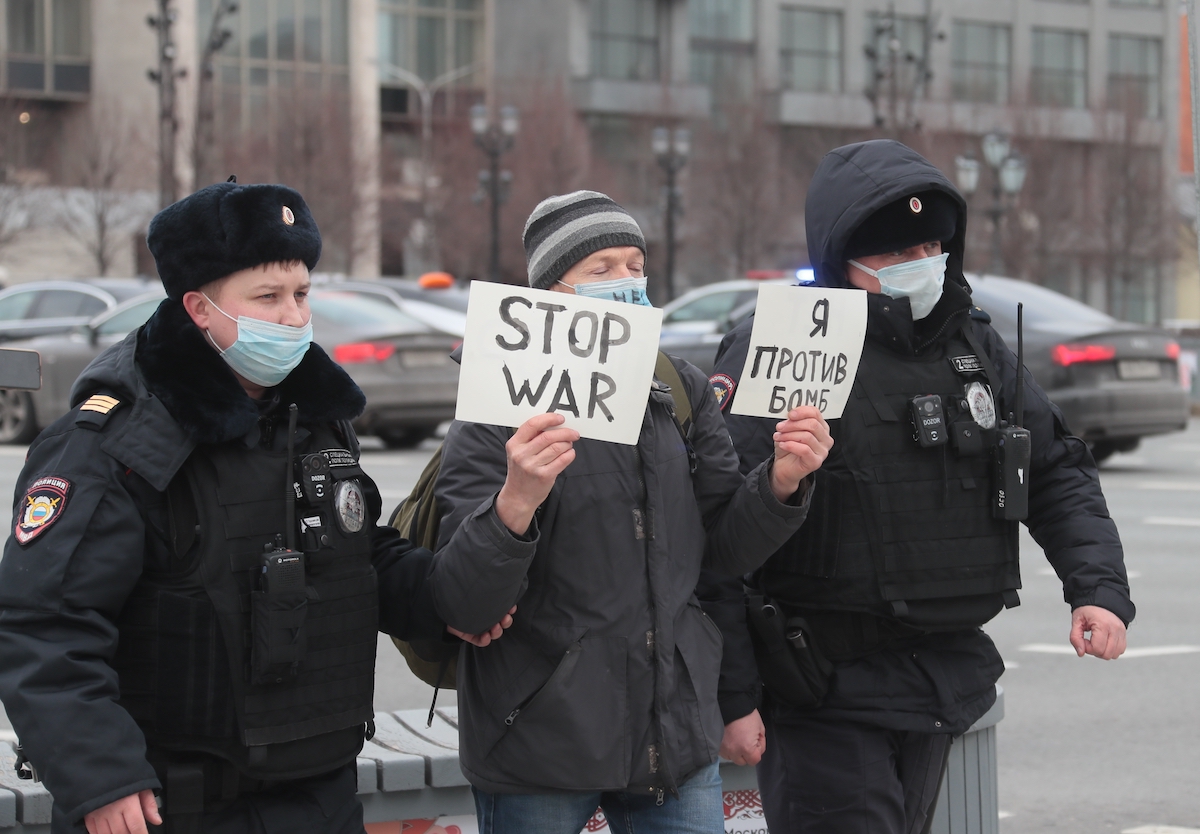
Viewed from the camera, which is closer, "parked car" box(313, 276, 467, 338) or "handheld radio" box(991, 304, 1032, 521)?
"handheld radio" box(991, 304, 1032, 521)

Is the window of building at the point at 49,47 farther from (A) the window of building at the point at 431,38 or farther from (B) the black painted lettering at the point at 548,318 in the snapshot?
(B) the black painted lettering at the point at 548,318

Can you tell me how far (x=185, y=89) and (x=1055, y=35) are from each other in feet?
120

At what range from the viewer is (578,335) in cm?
289

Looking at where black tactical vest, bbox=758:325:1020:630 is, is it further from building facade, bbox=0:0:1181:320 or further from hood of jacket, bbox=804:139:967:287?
building facade, bbox=0:0:1181:320

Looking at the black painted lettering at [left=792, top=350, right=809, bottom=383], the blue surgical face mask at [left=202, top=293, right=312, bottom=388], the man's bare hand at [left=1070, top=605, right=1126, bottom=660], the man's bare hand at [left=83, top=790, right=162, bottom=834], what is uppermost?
the blue surgical face mask at [left=202, top=293, right=312, bottom=388]

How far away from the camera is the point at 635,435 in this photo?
2.93m

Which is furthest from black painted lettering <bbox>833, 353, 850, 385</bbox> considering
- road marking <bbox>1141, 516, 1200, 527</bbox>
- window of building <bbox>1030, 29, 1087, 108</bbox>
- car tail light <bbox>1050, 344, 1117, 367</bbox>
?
window of building <bbox>1030, 29, 1087, 108</bbox>

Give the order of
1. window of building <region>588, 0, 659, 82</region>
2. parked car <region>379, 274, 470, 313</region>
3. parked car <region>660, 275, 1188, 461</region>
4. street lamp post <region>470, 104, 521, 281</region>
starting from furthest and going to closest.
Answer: window of building <region>588, 0, 659, 82</region> → street lamp post <region>470, 104, 521, 281</region> → parked car <region>379, 274, 470, 313</region> → parked car <region>660, 275, 1188, 461</region>

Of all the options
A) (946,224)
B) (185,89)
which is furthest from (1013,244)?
(946,224)

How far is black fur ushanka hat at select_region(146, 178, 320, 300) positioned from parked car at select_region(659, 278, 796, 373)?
12535 millimetres

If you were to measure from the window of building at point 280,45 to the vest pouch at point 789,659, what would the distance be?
165 ft

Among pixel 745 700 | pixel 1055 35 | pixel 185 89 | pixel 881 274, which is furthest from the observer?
pixel 1055 35

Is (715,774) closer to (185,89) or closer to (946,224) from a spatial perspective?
(946,224)

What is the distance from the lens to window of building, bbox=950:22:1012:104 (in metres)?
61.7
